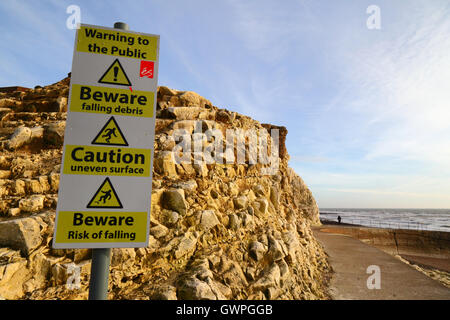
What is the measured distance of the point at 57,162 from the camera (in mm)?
6168

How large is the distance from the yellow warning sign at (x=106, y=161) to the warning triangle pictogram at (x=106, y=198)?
133 millimetres

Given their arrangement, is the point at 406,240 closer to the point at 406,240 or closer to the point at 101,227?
the point at 406,240

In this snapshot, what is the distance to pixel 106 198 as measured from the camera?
2141 millimetres

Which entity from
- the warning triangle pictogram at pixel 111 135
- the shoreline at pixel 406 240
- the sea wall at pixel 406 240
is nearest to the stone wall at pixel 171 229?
the warning triangle pictogram at pixel 111 135

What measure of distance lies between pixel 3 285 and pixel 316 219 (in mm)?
35824

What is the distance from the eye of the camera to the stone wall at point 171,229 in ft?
13.5

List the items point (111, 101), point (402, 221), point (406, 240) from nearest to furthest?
point (111, 101) < point (406, 240) < point (402, 221)

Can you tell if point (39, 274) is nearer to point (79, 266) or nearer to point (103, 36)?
point (79, 266)

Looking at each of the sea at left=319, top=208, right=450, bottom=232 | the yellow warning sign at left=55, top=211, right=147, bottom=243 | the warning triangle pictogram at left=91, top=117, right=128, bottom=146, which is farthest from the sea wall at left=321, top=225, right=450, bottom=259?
the warning triangle pictogram at left=91, top=117, right=128, bottom=146

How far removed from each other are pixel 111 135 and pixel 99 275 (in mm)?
1370

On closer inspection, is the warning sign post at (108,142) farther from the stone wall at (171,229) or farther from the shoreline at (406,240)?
the shoreline at (406,240)

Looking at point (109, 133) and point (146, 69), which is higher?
point (146, 69)

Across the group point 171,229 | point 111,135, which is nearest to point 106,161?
point 111,135
